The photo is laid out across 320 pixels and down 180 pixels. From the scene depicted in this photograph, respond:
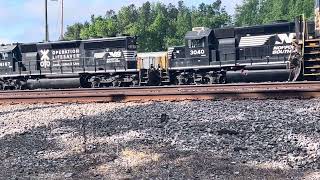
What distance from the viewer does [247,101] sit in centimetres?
1058

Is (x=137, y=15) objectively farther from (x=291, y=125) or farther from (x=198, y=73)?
(x=291, y=125)

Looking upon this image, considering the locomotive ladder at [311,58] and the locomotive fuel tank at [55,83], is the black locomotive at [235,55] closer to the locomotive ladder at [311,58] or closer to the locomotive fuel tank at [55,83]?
the locomotive ladder at [311,58]

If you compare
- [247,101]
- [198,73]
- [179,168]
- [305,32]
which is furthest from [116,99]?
[198,73]

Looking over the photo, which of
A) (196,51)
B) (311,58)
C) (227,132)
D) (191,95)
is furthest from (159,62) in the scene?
(227,132)

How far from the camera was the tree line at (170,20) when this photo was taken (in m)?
82.2

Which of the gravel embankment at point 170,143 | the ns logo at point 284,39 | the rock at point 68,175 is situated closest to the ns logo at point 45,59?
the ns logo at point 284,39

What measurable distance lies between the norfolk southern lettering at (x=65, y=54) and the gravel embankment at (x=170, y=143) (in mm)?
14941

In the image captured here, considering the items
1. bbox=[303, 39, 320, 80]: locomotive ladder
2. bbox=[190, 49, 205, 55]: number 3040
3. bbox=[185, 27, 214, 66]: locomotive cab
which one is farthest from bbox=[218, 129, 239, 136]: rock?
bbox=[190, 49, 205, 55]: number 3040

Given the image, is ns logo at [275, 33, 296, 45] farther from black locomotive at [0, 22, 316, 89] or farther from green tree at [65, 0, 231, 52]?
green tree at [65, 0, 231, 52]

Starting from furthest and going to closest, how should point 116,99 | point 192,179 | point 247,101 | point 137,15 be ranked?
1. point 137,15
2. point 116,99
3. point 247,101
4. point 192,179

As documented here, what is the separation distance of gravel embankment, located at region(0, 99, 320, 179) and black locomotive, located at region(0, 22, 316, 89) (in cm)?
1001

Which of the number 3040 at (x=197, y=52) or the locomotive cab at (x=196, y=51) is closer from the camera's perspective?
the locomotive cab at (x=196, y=51)

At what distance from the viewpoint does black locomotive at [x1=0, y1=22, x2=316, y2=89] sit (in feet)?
65.9

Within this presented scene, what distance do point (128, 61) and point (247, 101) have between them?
13.3 metres
